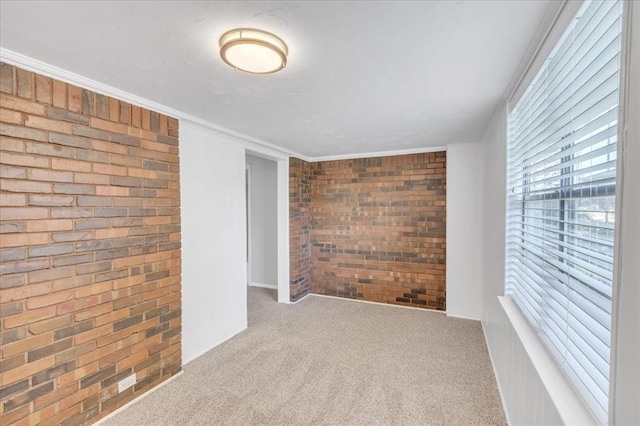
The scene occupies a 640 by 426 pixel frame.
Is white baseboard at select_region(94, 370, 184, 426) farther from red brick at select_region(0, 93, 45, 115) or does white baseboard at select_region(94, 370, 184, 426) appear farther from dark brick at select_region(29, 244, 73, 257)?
red brick at select_region(0, 93, 45, 115)

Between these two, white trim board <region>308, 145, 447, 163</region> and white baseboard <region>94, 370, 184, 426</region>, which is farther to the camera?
white trim board <region>308, 145, 447, 163</region>

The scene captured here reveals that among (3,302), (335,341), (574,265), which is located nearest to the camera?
(574,265)

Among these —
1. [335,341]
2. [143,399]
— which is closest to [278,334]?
[335,341]

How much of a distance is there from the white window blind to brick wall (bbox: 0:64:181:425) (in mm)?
2540

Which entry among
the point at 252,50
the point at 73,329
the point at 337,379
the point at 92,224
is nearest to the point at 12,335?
the point at 73,329

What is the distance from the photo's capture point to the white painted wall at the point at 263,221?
5223mm

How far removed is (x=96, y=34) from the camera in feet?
4.45

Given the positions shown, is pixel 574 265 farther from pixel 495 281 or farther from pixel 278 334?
pixel 278 334

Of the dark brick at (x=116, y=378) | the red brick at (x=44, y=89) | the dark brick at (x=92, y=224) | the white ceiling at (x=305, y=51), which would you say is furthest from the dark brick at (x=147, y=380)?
the white ceiling at (x=305, y=51)

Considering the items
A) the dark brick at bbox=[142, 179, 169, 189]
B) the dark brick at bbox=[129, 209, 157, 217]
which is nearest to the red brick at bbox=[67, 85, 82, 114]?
the dark brick at bbox=[142, 179, 169, 189]

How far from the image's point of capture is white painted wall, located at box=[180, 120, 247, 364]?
8.84ft

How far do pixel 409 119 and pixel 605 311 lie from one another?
2.12 m

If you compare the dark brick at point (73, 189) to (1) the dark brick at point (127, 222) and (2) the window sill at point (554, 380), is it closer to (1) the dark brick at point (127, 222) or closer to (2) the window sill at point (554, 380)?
(1) the dark brick at point (127, 222)

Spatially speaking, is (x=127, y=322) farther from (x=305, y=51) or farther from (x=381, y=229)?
(x=381, y=229)
